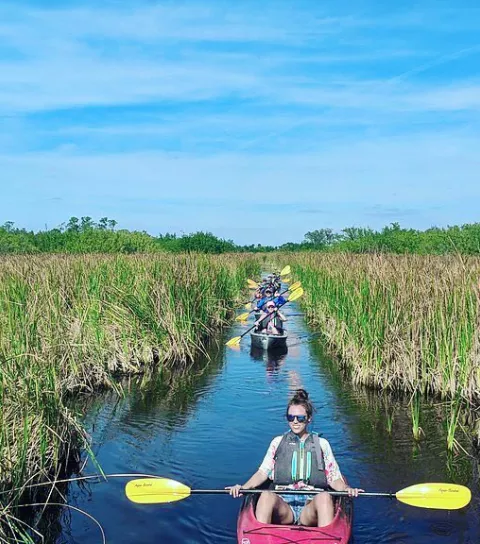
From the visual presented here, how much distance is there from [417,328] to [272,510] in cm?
563

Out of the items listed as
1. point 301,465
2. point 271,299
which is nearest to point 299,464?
point 301,465

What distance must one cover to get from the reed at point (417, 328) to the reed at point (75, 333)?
13.9 feet

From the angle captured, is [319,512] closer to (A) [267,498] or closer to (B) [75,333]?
(A) [267,498]

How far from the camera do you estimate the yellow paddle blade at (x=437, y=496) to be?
6.14m

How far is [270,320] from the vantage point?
1739 centimetres

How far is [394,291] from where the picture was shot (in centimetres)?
1114

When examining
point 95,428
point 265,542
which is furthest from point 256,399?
point 265,542

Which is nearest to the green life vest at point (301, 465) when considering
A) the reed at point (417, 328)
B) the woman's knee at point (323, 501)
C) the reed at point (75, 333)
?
the woman's knee at point (323, 501)

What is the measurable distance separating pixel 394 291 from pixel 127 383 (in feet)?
18.7

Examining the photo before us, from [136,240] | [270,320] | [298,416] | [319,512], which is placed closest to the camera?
[319,512]

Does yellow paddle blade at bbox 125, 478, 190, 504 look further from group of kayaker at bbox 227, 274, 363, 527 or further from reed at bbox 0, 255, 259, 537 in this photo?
reed at bbox 0, 255, 259, 537

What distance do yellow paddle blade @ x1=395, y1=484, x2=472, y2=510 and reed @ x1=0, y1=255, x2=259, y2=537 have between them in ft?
11.7

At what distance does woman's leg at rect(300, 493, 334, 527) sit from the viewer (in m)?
5.48

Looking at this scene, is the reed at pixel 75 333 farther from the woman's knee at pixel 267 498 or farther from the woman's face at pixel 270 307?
the woman's knee at pixel 267 498
